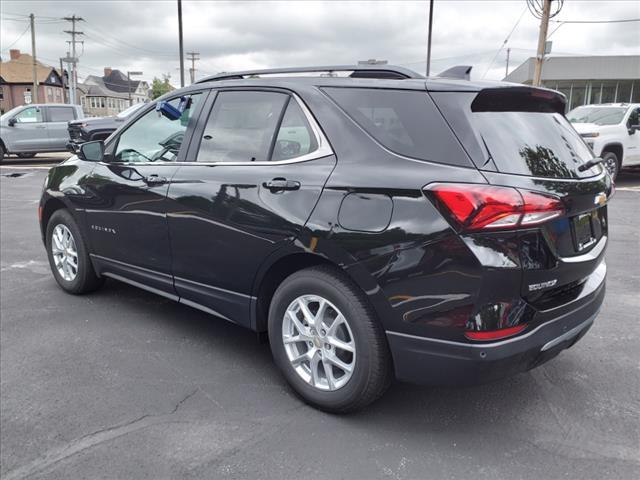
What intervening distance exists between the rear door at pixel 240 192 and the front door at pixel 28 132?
16519 mm

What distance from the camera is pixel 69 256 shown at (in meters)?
4.74

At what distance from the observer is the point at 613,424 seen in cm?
280

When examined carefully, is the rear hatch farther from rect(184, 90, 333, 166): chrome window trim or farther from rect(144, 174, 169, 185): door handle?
rect(144, 174, 169, 185): door handle

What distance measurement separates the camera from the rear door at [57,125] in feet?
58.0

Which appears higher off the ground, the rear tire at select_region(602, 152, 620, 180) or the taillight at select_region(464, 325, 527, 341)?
the rear tire at select_region(602, 152, 620, 180)

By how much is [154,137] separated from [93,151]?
74 centimetres

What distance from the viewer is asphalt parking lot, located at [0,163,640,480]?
98.0 inches

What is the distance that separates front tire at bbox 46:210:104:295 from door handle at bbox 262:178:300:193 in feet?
7.55

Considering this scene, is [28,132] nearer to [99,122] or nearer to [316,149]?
[99,122]

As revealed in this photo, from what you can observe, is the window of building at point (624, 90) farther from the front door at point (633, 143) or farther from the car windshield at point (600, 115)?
the front door at point (633, 143)

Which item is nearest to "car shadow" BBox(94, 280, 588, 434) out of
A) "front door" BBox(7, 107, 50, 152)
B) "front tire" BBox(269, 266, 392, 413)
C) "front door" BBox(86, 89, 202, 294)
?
"front tire" BBox(269, 266, 392, 413)

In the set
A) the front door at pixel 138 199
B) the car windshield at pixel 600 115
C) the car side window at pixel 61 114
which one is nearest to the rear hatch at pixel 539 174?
the front door at pixel 138 199

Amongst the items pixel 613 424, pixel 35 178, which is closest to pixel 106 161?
pixel 613 424

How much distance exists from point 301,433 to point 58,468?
3.70 feet
